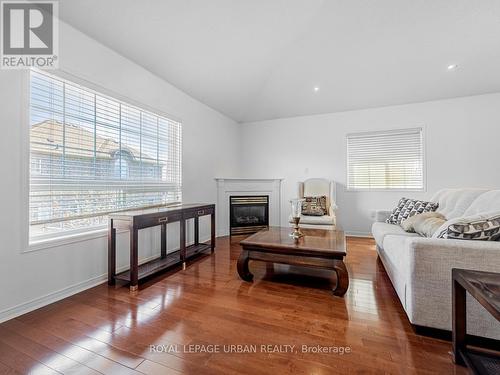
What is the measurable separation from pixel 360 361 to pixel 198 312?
1.15 metres

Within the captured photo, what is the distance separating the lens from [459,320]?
48.8 inches

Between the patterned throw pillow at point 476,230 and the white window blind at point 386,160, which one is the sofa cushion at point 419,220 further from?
the white window blind at point 386,160

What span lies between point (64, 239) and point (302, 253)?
7.14 ft

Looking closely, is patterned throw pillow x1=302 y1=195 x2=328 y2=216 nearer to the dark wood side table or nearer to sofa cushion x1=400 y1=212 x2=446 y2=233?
sofa cushion x1=400 y1=212 x2=446 y2=233

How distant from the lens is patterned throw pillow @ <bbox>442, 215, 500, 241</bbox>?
56.6 inches

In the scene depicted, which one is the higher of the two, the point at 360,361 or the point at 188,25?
the point at 188,25

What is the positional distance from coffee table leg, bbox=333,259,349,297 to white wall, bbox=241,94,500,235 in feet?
8.84

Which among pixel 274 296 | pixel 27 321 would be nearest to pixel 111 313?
pixel 27 321

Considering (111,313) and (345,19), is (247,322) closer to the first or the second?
(111,313)

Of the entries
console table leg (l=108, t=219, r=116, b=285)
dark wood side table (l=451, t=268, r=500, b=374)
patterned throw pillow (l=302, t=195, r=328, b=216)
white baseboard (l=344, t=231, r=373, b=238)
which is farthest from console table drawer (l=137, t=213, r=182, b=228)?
white baseboard (l=344, t=231, r=373, b=238)

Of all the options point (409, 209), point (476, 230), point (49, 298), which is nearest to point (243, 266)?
point (49, 298)

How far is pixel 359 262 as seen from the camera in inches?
116

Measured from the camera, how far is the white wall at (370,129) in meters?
3.74

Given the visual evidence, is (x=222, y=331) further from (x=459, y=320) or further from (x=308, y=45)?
(x=308, y=45)
